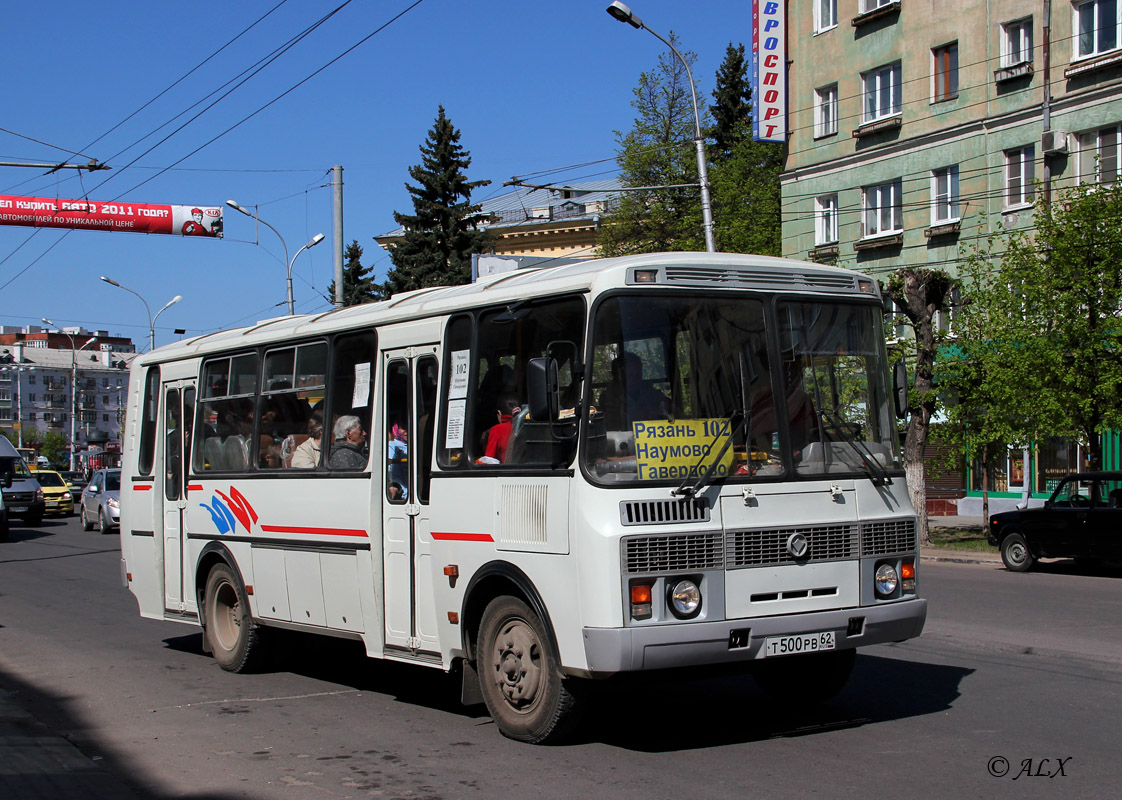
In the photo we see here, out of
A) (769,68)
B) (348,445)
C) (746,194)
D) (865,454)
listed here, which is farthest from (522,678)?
(746,194)

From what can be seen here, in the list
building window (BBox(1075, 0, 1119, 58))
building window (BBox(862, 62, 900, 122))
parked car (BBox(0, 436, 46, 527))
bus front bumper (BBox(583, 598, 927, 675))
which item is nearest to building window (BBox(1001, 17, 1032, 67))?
building window (BBox(1075, 0, 1119, 58))

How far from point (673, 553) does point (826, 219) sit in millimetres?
31613

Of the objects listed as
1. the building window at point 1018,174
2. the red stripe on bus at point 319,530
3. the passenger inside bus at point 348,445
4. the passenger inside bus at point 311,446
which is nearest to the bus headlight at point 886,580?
the red stripe on bus at point 319,530

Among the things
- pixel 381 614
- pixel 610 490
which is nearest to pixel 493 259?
pixel 381 614

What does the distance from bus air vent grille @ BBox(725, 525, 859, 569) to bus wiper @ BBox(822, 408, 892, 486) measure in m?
0.38

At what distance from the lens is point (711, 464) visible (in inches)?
267

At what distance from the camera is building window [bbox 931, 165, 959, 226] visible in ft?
105

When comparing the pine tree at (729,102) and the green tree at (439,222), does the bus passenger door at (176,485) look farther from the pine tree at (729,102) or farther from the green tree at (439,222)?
the pine tree at (729,102)

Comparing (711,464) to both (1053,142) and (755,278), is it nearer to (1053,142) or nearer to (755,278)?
(755,278)

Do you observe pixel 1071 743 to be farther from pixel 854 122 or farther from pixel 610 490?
pixel 854 122

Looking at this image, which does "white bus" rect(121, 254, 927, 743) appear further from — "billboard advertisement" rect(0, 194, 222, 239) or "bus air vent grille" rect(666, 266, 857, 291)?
"billboard advertisement" rect(0, 194, 222, 239)

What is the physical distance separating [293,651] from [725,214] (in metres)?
40.2

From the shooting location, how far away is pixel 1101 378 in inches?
851

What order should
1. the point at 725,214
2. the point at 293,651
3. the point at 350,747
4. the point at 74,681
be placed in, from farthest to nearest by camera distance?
the point at 725,214 < the point at 293,651 < the point at 74,681 < the point at 350,747
